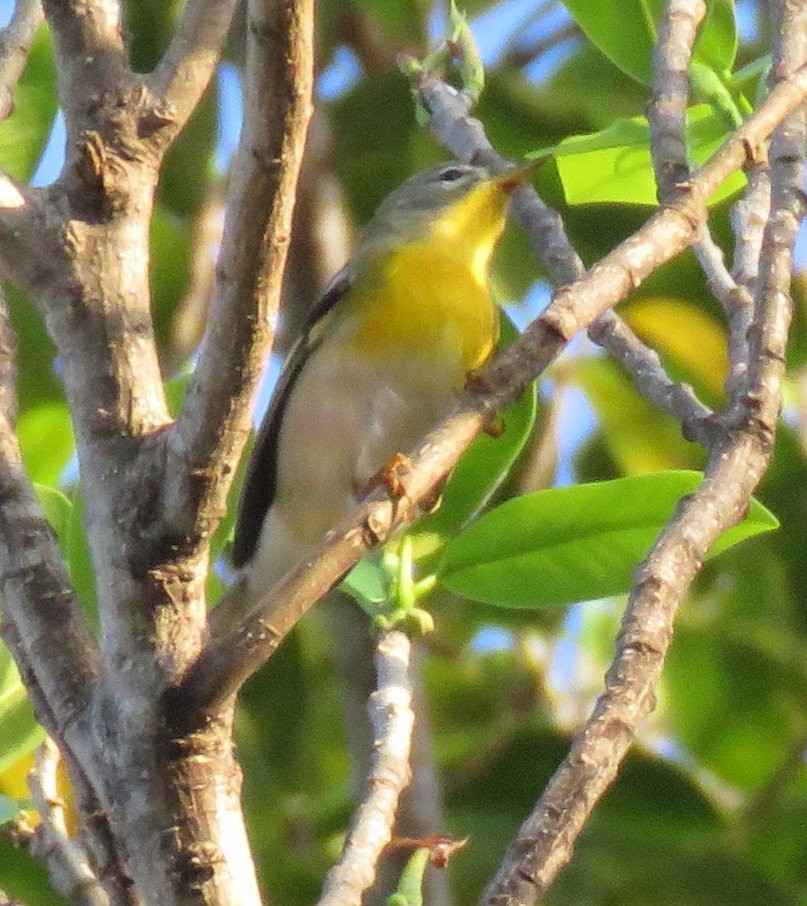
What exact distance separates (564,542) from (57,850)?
1.94ft

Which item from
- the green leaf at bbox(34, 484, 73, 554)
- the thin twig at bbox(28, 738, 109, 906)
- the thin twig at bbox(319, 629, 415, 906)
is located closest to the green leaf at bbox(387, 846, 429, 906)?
→ the thin twig at bbox(319, 629, 415, 906)

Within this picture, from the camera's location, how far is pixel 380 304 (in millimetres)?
2324

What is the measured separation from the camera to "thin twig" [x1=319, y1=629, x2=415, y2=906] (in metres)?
1.12

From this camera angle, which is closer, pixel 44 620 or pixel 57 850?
pixel 44 620

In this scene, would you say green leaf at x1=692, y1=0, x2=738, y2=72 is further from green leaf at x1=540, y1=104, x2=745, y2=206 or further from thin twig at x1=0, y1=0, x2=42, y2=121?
thin twig at x1=0, y1=0, x2=42, y2=121

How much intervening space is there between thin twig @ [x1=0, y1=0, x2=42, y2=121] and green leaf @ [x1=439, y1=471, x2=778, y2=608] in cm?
66

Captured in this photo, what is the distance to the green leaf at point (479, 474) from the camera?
1.84 meters

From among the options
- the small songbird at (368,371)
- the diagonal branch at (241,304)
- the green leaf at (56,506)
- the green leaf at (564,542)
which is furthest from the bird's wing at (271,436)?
the diagonal branch at (241,304)

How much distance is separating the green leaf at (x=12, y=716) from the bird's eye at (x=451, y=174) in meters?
1.20

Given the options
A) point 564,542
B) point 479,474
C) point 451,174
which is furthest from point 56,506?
point 451,174

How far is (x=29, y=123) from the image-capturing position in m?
2.18

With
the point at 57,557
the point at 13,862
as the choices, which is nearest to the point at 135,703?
Result: the point at 57,557

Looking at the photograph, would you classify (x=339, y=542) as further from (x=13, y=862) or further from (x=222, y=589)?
(x=13, y=862)

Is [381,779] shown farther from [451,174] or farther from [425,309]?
[451,174]
